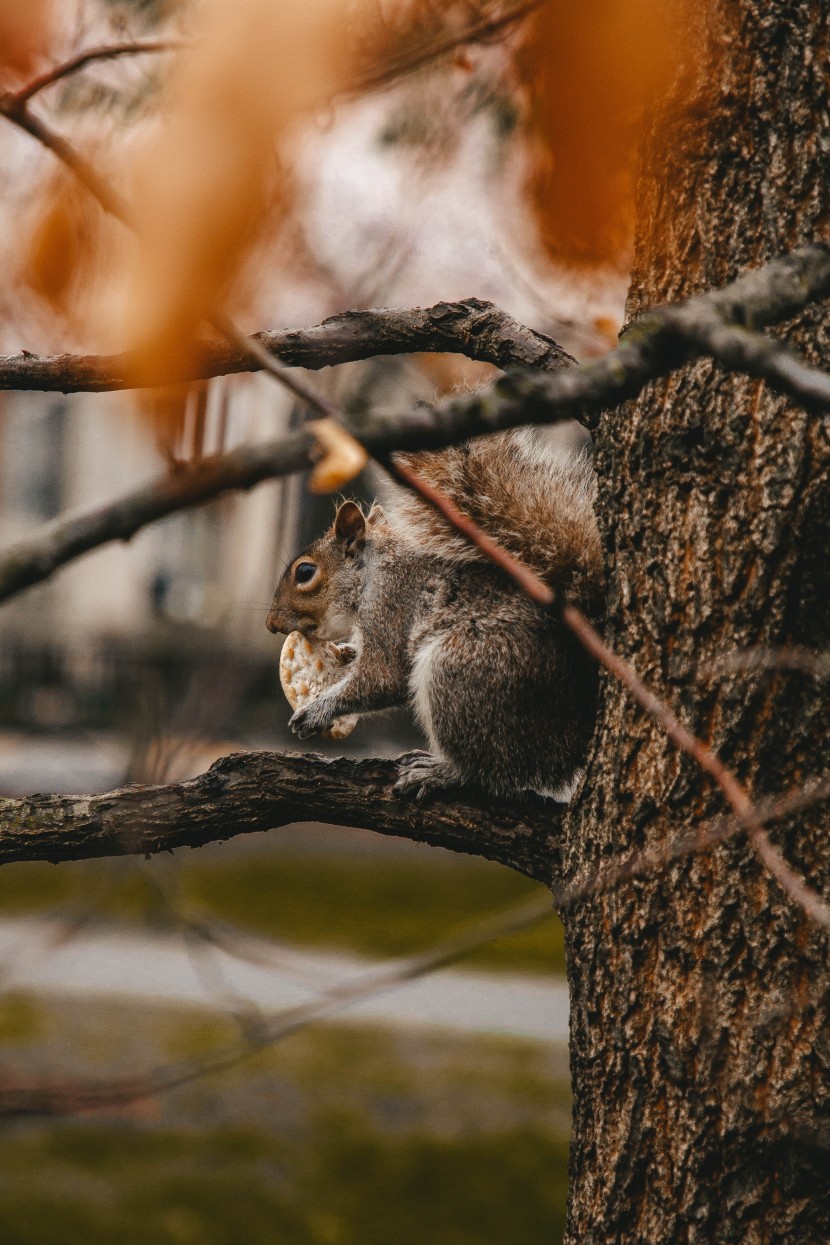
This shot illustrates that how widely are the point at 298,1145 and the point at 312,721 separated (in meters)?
2.66

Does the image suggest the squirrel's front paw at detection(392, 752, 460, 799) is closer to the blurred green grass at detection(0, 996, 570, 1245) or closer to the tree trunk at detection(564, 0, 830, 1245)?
the tree trunk at detection(564, 0, 830, 1245)

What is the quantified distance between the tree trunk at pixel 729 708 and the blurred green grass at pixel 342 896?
389 centimetres

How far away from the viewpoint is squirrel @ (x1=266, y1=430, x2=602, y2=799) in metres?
1.93

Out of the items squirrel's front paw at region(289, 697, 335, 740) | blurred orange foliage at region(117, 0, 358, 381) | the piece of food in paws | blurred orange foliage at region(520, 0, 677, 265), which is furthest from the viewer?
the piece of food in paws

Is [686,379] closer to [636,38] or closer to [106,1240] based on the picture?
[636,38]

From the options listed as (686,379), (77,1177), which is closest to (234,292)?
(686,379)

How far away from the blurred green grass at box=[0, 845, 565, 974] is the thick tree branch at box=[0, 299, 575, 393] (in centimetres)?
387

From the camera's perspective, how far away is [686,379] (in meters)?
1.33

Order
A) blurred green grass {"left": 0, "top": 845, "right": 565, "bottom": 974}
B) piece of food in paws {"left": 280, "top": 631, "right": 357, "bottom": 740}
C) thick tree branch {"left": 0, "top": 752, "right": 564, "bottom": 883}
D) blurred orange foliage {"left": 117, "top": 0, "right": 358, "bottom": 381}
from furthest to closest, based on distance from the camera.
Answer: blurred green grass {"left": 0, "top": 845, "right": 565, "bottom": 974}, piece of food in paws {"left": 280, "top": 631, "right": 357, "bottom": 740}, thick tree branch {"left": 0, "top": 752, "right": 564, "bottom": 883}, blurred orange foliage {"left": 117, "top": 0, "right": 358, "bottom": 381}

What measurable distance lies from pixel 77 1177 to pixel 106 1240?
1.74ft

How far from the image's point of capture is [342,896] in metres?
7.20

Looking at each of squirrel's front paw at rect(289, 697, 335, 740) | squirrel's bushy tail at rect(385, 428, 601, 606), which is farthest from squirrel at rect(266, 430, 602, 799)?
squirrel's front paw at rect(289, 697, 335, 740)

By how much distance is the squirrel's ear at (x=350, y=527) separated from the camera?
261cm

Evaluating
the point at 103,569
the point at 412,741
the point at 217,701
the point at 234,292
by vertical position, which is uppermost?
the point at 103,569
